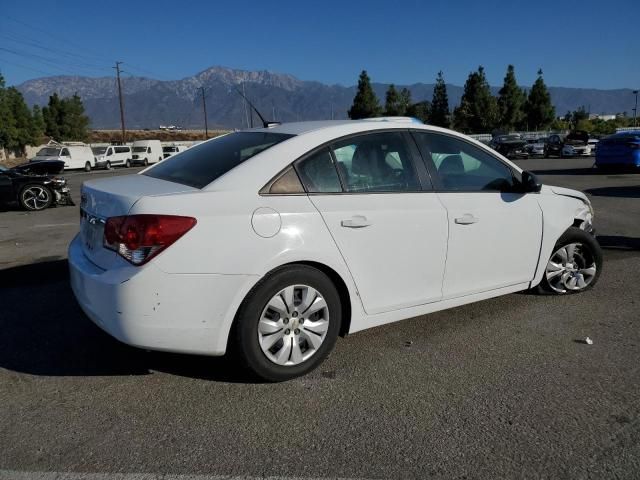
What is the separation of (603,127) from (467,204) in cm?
7140

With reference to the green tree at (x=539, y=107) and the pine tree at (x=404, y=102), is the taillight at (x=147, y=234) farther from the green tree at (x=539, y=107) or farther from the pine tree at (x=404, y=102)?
the green tree at (x=539, y=107)

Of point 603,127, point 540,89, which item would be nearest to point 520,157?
point 540,89

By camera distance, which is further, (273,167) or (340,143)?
(340,143)

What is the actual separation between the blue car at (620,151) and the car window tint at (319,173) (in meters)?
18.7

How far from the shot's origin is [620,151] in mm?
19297

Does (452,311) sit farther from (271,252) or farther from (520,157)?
(520,157)

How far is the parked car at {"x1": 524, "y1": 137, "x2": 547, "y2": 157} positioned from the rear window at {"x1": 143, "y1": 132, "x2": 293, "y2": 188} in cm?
3515

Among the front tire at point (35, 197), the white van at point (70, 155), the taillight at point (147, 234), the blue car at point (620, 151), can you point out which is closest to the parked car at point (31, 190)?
the front tire at point (35, 197)

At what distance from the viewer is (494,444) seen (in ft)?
8.88

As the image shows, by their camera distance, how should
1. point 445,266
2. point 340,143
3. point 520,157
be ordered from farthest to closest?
1. point 520,157
2. point 445,266
3. point 340,143

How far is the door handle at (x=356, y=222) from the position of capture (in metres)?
3.44

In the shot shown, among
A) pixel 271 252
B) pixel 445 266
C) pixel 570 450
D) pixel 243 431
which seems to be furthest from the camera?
pixel 445 266

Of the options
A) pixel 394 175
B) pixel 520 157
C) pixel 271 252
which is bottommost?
pixel 520 157

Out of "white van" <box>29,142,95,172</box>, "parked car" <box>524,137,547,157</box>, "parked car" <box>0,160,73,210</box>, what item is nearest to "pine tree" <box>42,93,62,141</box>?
"white van" <box>29,142,95,172</box>
